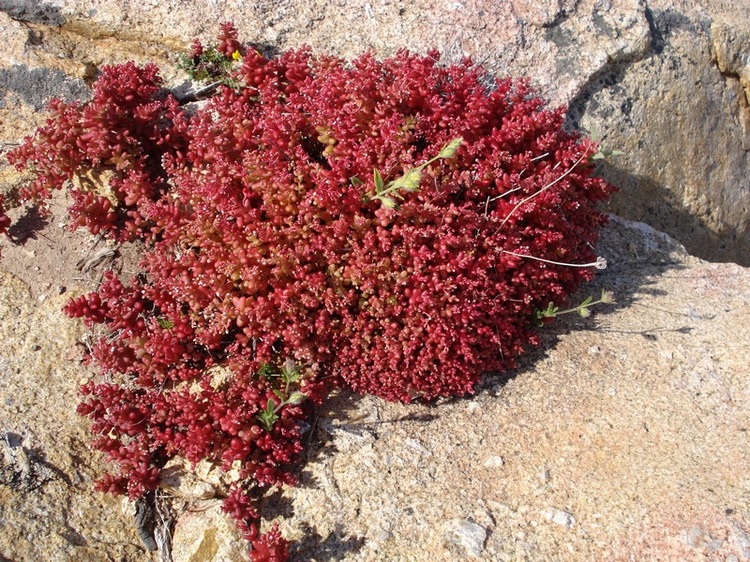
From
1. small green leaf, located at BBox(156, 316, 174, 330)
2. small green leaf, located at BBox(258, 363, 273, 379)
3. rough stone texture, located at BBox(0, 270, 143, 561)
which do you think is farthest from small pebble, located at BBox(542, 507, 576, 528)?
small green leaf, located at BBox(156, 316, 174, 330)

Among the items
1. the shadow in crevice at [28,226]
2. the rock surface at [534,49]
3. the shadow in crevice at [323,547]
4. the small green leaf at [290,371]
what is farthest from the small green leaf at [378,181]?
the shadow in crevice at [28,226]

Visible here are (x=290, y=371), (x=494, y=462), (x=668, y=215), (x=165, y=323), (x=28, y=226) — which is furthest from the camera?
(x=668, y=215)

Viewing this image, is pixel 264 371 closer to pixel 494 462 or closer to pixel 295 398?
pixel 295 398

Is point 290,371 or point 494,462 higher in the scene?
point 290,371

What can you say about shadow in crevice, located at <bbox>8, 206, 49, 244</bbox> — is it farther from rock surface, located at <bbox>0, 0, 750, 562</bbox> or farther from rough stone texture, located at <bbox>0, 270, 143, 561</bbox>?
rough stone texture, located at <bbox>0, 270, 143, 561</bbox>

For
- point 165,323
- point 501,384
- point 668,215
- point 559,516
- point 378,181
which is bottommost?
point 559,516

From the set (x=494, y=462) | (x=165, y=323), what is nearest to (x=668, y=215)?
(x=494, y=462)

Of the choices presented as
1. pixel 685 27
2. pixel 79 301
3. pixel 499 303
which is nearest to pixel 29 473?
pixel 79 301

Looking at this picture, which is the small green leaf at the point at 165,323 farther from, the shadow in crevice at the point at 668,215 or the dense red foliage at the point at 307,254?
the shadow in crevice at the point at 668,215
